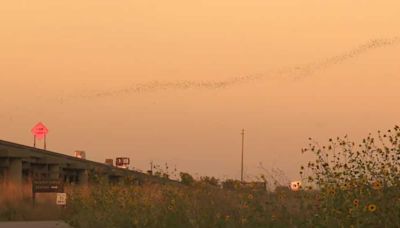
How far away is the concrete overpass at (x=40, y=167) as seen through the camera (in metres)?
58.6

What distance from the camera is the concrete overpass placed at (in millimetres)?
58594

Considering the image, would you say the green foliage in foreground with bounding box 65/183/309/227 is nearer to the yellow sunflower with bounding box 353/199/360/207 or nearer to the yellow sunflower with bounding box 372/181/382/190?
the yellow sunflower with bounding box 372/181/382/190

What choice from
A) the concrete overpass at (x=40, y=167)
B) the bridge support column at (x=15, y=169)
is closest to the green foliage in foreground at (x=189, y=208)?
the concrete overpass at (x=40, y=167)

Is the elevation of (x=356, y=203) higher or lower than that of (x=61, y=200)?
higher

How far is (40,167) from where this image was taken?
71.3 metres

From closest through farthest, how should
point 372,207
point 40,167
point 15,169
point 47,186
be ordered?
point 372,207 < point 47,186 < point 15,169 < point 40,167

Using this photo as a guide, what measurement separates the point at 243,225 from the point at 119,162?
296 ft

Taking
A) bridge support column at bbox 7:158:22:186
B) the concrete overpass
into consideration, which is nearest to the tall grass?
the concrete overpass

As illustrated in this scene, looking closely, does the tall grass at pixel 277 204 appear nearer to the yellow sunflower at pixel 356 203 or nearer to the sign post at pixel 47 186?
the yellow sunflower at pixel 356 203

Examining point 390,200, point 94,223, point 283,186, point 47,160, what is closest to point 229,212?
point 283,186

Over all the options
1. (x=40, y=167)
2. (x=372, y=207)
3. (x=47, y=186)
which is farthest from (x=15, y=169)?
(x=372, y=207)

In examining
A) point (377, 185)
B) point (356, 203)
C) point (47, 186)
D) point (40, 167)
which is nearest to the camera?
point (356, 203)

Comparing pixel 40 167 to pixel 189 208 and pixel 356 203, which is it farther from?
pixel 356 203

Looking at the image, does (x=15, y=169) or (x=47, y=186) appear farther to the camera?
(x=15, y=169)
